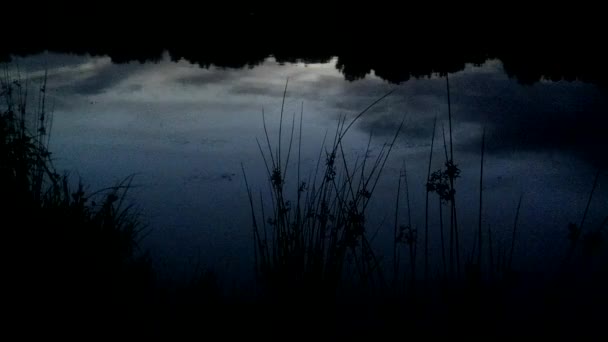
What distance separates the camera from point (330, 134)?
22.3 feet

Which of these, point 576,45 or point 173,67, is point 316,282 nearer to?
point 173,67

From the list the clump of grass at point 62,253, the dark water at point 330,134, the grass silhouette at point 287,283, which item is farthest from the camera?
the dark water at point 330,134

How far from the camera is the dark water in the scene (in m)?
4.18

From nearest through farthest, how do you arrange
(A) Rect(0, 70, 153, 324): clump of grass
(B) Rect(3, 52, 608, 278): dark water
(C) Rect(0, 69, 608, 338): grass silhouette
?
(C) Rect(0, 69, 608, 338): grass silhouette, (A) Rect(0, 70, 153, 324): clump of grass, (B) Rect(3, 52, 608, 278): dark water

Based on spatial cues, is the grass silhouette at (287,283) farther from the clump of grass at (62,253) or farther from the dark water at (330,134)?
the dark water at (330,134)

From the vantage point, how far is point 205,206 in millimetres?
4613

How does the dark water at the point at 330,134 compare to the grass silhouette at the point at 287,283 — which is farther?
the dark water at the point at 330,134

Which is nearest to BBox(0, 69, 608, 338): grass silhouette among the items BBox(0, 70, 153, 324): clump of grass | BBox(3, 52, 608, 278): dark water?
BBox(0, 70, 153, 324): clump of grass

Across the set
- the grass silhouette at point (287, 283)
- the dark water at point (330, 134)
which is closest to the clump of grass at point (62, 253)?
the grass silhouette at point (287, 283)

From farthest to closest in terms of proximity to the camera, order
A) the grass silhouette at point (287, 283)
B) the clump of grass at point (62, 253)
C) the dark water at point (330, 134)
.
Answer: the dark water at point (330, 134) → the clump of grass at point (62, 253) → the grass silhouette at point (287, 283)

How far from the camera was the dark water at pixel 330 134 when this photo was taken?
4176 millimetres

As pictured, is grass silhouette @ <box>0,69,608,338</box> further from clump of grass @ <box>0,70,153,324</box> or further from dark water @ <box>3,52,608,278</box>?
dark water @ <box>3,52,608,278</box>

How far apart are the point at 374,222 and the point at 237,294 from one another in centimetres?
171

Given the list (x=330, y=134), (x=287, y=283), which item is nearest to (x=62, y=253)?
(x=287, y=283)
